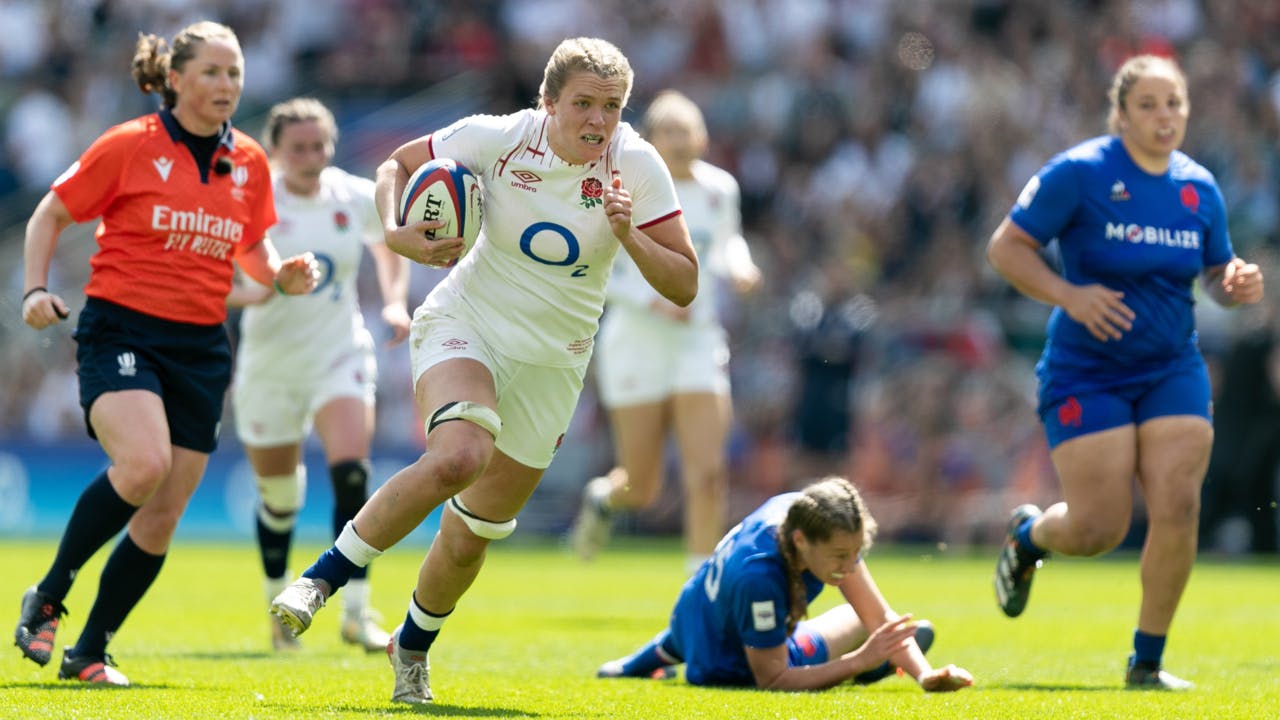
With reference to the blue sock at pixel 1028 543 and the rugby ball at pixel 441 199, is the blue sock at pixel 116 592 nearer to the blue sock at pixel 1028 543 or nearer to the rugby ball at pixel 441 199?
the rugby ball at pixel 441 199

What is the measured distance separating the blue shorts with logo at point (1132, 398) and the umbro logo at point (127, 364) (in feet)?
12.6

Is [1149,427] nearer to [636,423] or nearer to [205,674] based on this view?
[205,674]

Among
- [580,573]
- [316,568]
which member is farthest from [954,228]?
[316,568]

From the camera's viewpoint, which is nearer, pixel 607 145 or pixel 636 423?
pixel 607 145

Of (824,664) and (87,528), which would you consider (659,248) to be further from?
(87,528)

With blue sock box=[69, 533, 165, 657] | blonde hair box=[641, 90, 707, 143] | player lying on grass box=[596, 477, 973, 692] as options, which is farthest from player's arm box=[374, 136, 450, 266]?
blonde hair box=[641, 90, 707, 143]

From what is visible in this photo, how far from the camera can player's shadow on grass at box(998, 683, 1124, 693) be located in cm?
725

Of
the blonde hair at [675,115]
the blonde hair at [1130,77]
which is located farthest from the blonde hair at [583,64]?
the blonde hair at [675,115]

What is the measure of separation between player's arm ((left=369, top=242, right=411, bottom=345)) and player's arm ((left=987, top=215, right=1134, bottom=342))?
2723 mm

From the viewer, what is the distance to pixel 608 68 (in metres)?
6.06

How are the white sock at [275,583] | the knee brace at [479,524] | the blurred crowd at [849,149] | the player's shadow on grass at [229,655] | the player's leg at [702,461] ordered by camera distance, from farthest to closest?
the blurred crowd at [849,149]
the player's leg at [702,461]
the white sock at [275,583]
the player's shadow on grass at [229,655]
the knee brace at [479,524]

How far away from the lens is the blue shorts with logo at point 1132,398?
24.2 feet

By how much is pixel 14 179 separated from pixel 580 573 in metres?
11.9

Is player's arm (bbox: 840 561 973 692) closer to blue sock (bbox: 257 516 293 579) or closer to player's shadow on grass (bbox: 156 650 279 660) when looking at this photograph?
player's shadow on grass (bbox: 156 650 279 660)
